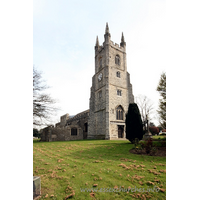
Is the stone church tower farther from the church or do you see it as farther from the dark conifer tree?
the dark conifer tree

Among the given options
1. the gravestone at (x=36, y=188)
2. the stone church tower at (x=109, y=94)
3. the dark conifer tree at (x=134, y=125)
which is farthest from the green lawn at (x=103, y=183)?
the stone church tower at (x=109, y=94)

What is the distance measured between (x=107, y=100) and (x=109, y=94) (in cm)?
131

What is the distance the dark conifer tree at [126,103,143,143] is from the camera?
45.6 feet

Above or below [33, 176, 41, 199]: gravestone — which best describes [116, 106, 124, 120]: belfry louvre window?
above

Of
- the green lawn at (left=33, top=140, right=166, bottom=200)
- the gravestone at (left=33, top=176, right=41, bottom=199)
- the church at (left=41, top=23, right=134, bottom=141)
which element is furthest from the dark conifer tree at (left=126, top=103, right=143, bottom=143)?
the gravestone at (left=33, top=176, right=41, bottom=199)

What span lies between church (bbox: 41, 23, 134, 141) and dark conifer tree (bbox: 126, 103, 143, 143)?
7937 millimetres

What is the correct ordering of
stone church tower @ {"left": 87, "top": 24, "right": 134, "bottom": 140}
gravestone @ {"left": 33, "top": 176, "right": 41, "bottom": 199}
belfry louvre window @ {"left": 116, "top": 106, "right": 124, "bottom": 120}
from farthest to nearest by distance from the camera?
belfry louvre window @ {"left": 116, "top": 106, "right": 124, "bottom": 120}, stone church tower @ {"left": 87, "top": 24, "right": 134, "bottom": 140}, gravestone @ {"left": 33, "top": 176, "right": 41, "bottom": 199}

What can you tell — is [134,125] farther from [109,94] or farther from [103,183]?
[109,94]

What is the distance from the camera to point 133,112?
583 inches

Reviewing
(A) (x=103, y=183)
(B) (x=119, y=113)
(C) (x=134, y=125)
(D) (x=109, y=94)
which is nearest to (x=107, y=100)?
(D) (x=109, y=94)

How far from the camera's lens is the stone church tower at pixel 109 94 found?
2342 cm

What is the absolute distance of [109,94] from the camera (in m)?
24.2

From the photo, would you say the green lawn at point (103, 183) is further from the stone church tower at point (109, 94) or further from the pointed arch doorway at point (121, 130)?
the pointed arch doorway at point (121, 130)
